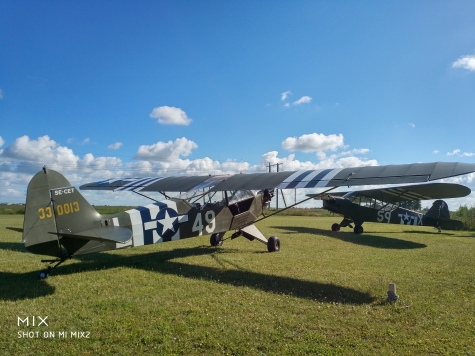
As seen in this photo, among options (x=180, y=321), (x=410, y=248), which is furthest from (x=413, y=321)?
(x=410, y=248)

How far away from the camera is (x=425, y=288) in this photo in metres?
5.68

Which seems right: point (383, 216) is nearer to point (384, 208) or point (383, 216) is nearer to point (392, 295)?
point (384, 208)

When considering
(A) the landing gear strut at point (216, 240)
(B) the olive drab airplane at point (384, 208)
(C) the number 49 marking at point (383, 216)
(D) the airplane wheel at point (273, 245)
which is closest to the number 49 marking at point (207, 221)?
(A) the landing gear strut at point (216, 240)

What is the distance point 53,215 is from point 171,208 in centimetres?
277

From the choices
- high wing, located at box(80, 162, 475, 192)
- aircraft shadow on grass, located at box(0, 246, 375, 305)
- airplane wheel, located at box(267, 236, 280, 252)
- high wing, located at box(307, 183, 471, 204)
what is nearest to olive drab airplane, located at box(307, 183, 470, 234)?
high wing, located at box(307, 183, 471, 204)

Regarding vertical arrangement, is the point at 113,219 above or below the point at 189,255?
above

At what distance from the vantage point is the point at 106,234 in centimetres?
610

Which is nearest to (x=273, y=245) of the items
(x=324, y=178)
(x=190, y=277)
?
(x=324, y=178)

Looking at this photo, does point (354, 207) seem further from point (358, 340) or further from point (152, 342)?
point (152, 342)

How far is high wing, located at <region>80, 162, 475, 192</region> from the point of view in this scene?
19.5 feet

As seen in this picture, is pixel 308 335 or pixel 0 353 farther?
pixel 308 335

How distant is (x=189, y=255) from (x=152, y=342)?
569cm

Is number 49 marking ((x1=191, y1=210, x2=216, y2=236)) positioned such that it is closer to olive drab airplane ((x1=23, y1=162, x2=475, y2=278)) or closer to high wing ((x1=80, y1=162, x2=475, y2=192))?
olive drab airplane ((x1=23, y1=162, x2=475, y2=278))

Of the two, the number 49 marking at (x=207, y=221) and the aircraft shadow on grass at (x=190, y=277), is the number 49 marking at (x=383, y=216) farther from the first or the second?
the number 49 marking at (x=207, y=221)
